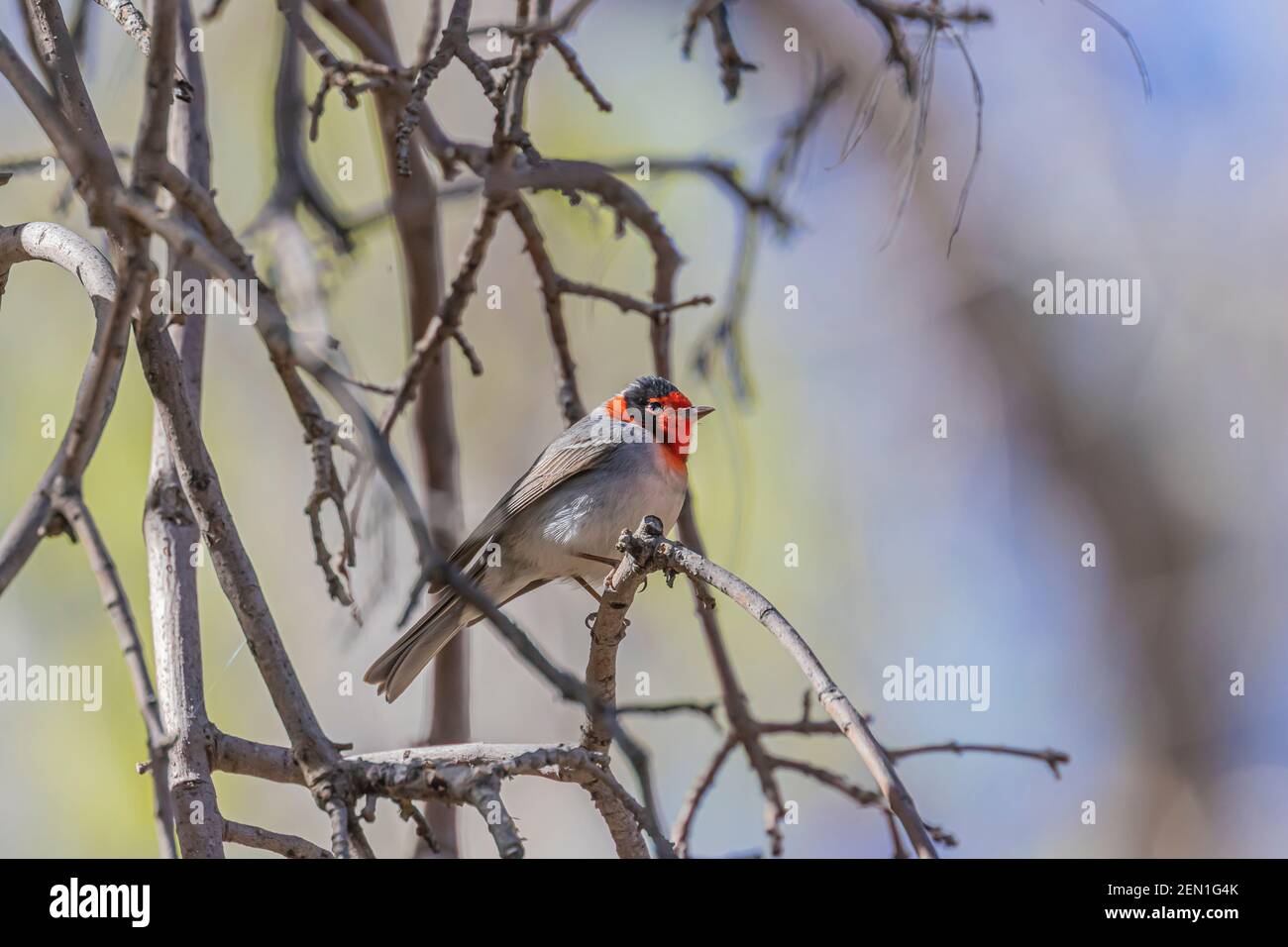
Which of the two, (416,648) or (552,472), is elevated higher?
(552,472)

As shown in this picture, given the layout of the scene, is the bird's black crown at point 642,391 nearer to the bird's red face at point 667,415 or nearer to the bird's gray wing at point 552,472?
the bird's red face at point 667,415

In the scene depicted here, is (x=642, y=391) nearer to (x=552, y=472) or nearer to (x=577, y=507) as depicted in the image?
(x=552, y=472)

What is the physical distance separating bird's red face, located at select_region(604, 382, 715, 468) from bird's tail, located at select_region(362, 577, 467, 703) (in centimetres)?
114

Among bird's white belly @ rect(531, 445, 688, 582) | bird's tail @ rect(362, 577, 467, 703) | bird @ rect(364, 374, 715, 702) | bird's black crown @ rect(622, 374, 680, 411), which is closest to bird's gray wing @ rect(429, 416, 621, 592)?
bird @ rect(364, 374, 715, 702)

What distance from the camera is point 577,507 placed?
5156 mm

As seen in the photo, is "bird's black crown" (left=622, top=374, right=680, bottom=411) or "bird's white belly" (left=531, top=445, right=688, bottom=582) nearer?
"bird's white belly" (left=531, top=445, right=688, bottom=582)

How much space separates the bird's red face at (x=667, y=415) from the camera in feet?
17.6

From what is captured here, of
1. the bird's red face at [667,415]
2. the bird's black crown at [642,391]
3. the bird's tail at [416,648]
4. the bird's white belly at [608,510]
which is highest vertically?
the bird's black crown at [642,391]

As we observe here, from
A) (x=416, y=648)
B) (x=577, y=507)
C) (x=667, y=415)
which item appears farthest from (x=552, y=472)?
(x=416, y=648)

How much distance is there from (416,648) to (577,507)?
35.7 inches

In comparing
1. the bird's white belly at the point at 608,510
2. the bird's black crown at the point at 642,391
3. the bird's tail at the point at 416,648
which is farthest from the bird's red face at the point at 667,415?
the bird's tail at the point at 416,648

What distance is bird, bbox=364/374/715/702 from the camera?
500 cm

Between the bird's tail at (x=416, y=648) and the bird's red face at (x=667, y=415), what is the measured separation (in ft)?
3.73

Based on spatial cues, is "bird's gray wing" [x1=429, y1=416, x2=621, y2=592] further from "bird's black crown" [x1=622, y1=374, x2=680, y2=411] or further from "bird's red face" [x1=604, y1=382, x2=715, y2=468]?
"bird's black crown" [x1=622, y1=374, x2=680, y2=411]
